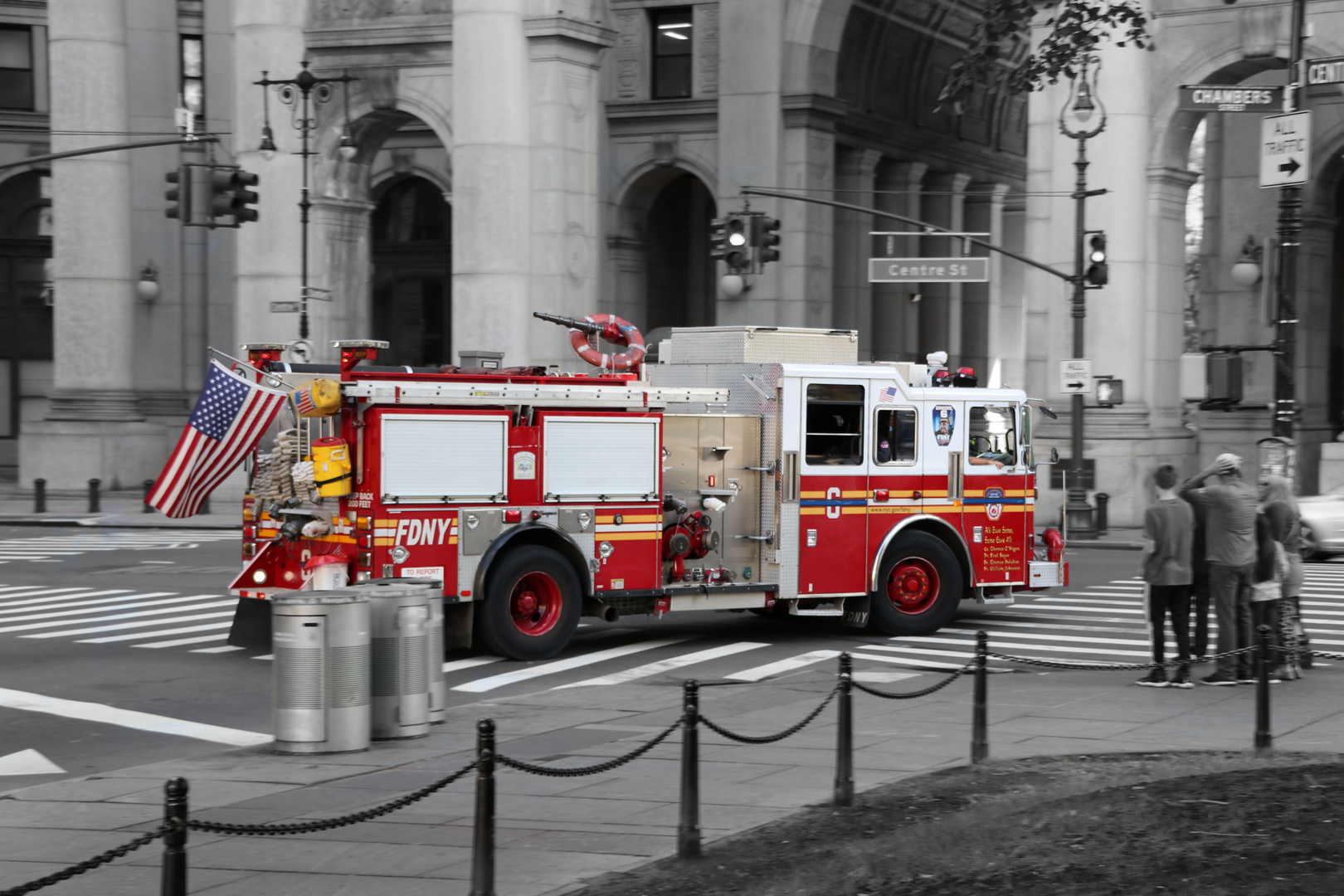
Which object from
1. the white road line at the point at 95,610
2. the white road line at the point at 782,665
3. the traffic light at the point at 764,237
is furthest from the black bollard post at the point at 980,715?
the traffic light at the point at 764,237

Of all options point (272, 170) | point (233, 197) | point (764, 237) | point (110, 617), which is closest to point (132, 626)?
point (110, 617)

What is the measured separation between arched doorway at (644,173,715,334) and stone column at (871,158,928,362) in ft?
16.4

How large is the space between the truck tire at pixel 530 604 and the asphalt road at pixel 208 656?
24 cm

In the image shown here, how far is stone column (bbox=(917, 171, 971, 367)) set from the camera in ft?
170

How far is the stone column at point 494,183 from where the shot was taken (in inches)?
1379

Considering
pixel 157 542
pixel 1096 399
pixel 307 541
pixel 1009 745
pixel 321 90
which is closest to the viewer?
pixel 1009 745

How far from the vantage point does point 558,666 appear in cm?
1580

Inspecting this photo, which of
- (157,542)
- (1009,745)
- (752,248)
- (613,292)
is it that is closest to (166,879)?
(1009,745)

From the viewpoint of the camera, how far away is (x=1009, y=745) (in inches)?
447

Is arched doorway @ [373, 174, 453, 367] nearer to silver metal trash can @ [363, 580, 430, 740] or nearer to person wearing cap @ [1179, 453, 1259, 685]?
person wearing cap @ [1179, 453, 1259, 685]

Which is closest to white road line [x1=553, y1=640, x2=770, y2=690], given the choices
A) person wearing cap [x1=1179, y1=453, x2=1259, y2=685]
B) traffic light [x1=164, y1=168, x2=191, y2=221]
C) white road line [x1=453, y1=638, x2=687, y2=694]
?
white road line [x1=453, y1=638, x2=687, y2=694]

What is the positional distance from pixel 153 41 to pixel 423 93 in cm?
1022

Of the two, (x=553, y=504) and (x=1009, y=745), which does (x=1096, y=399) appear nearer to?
(x=553, y=504)

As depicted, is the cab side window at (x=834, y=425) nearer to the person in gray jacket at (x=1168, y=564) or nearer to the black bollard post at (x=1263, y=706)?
the person in gray jacket at (x=1168, y=564)
